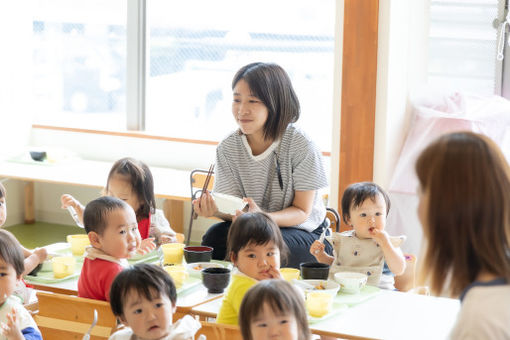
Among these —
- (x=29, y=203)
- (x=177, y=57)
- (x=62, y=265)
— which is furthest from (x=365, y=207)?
(x=29, y=203)

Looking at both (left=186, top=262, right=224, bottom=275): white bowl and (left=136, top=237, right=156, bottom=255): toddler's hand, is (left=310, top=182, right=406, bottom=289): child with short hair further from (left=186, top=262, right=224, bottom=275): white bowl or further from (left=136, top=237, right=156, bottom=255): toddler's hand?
(left=136, top=237, right=156, bottom=255): toddler's hand

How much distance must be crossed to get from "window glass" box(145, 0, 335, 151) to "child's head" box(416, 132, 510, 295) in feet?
12.8

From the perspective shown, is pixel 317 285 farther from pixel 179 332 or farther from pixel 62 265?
pixel 62 265

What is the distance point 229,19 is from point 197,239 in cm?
161

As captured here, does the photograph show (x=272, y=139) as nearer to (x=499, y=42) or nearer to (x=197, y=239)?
(x=499, y=42)

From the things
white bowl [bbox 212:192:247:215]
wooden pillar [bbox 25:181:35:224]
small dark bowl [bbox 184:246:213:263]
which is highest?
white bowl [bbox 212:192:247:215]

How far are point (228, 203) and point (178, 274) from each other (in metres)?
0.60

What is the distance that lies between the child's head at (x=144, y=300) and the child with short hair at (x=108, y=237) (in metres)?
0.43

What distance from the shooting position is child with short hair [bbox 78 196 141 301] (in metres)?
2.78

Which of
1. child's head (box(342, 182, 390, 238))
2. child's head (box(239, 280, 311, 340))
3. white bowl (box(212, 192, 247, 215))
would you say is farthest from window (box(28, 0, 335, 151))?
child's head (box(239, 280, 311, 340))

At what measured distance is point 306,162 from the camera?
3.55m

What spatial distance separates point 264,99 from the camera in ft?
11.5

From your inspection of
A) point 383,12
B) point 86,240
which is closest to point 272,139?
point 86,240

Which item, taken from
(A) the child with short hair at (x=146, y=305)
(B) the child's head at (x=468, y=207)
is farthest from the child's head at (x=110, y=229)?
(B) the child's head at (x=468, y=207)
